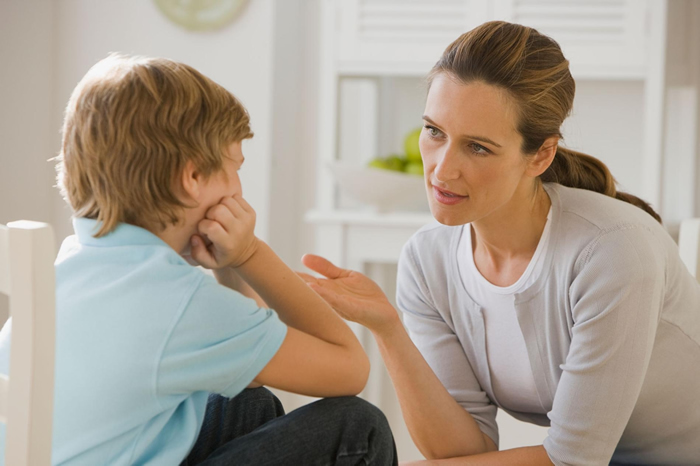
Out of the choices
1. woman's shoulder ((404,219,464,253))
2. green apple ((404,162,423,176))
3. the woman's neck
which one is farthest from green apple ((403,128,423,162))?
the woman's neck

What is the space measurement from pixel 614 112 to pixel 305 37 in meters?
1.01

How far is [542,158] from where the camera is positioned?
124 cm

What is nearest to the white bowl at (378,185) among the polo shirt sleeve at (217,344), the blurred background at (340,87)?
the blurred background at (340,87)

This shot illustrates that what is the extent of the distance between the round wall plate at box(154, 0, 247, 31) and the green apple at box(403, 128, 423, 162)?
0.63 m

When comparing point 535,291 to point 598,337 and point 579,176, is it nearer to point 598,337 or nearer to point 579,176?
point 598,337

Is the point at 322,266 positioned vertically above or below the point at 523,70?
below

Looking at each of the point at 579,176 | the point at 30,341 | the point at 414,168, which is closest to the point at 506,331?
the point at 579,176

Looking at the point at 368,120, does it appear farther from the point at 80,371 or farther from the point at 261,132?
the point at 80,371

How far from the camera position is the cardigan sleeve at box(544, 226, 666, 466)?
1.12 metres

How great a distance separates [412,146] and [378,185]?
0.67 ft

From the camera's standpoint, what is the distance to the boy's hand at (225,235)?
0.95 meters

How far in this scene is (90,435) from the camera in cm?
86

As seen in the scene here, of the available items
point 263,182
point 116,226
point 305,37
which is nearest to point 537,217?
point 116,226

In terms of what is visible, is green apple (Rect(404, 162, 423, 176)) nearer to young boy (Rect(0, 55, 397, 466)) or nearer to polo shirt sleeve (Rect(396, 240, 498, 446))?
polo shirt sleeve (Rect(396, 240, 498, 446))
